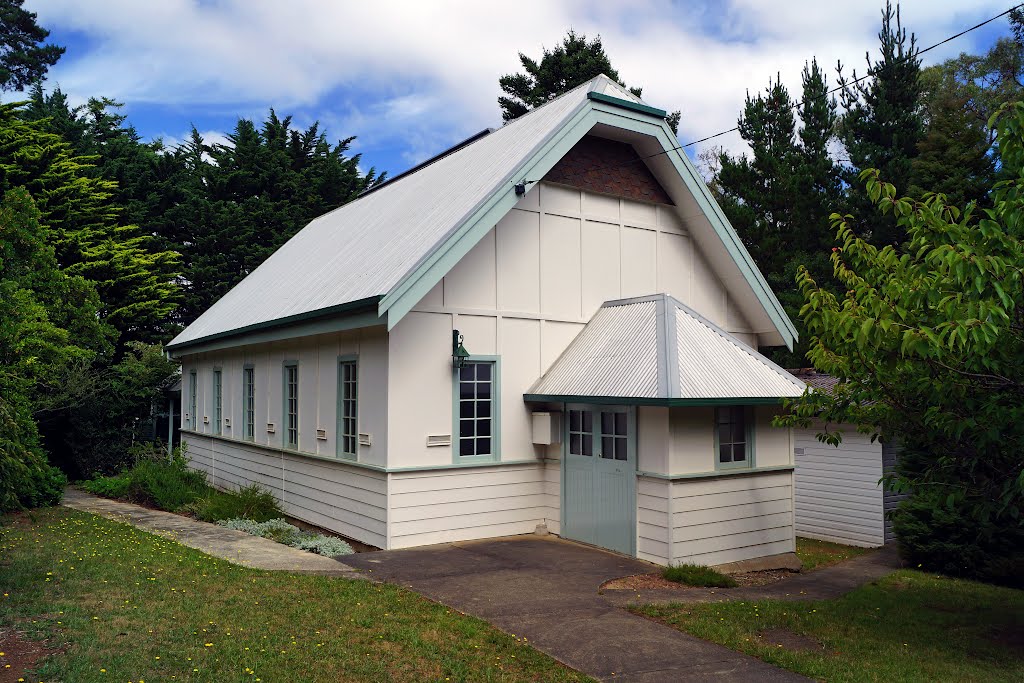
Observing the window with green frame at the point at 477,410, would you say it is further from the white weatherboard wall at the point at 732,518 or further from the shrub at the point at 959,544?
the shrub at the point at 959,544

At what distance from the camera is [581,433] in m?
13.1

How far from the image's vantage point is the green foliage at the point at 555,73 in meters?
34.6

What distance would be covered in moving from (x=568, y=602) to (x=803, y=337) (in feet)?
65.7

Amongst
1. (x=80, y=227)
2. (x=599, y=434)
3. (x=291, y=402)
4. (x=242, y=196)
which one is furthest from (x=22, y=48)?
(x=599, y=434)

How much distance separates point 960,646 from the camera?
8.34 metres

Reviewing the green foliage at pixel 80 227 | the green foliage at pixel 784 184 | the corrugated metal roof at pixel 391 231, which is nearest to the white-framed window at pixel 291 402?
the corrugated metal roof at pixel 391 231

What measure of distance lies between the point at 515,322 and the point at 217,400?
1060cm

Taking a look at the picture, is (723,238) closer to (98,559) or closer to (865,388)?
(865,388)

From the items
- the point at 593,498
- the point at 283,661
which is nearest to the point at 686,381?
the point at 593,498

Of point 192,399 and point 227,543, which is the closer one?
point 227,543

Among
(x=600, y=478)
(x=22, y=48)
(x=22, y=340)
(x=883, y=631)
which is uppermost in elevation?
(x=22, y=48)

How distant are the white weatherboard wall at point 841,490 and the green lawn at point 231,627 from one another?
10513 millimetres

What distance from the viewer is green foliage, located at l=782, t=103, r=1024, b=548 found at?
6652 millimetres

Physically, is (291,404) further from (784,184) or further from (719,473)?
(784,184)
